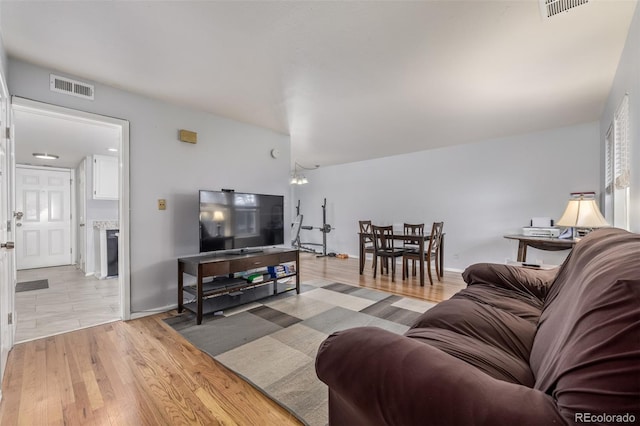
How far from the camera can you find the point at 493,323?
4.55 feet

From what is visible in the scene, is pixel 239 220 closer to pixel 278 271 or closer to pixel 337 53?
pixel 278 271

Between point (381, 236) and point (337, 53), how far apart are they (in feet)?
10.00

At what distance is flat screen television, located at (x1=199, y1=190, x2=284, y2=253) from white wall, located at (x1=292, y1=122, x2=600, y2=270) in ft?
10.5

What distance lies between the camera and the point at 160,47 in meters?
2.10

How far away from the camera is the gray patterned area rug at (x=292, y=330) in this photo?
1719 millimetres

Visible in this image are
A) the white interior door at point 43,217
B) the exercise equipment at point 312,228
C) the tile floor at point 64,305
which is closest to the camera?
the tile floor at point 64,305

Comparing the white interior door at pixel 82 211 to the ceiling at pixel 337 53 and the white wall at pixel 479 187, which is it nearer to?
the ceiling at pixel 337 53

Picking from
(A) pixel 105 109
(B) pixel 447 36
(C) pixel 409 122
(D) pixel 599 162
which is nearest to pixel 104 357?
(A) pixel 105 109

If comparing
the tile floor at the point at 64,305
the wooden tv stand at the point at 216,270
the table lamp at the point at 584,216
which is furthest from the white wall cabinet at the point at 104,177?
the table lamp at the point at 584,216

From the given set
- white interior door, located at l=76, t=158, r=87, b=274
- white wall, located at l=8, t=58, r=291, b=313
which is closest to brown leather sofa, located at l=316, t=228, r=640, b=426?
white wall, located at l=8, t=58, r=291, b=313

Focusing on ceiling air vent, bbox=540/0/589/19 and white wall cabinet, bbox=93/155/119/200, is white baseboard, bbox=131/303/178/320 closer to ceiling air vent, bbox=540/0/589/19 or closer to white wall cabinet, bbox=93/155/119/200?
white wall cabinet, bbox=93/155/119/200

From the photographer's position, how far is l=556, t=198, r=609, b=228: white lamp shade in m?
2.34

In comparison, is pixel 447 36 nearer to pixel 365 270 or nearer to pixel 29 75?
pixel 29 75

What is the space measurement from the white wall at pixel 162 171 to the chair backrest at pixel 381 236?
7.75 feet
